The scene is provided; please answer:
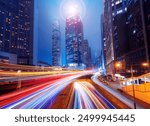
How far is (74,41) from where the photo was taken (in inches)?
220

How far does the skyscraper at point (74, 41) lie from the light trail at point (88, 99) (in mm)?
748

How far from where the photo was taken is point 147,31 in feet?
42.8

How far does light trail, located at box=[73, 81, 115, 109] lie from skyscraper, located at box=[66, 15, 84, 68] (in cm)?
75

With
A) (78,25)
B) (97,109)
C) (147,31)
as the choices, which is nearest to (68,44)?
(78,25)

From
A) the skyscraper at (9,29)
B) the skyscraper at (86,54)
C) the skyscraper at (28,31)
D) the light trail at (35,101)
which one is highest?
the skyscraper at (9,29)

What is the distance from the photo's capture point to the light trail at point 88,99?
13.4 feet

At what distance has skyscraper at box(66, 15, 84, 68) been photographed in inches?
209

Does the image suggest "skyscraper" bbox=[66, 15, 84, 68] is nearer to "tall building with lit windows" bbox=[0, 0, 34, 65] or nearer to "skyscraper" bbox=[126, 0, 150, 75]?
"tall building with lit windows" bbox=[0, 0, 34, 65]

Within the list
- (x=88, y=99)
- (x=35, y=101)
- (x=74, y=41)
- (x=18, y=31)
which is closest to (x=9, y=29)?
(x=18, y=31)

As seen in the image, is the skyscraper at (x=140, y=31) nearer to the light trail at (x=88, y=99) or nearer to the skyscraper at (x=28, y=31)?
the skyscraper at (x=28, y=31)

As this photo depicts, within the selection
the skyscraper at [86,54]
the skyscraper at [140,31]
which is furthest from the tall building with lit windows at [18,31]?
the skyscraper at [140,31]

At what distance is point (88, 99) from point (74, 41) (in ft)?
6.73

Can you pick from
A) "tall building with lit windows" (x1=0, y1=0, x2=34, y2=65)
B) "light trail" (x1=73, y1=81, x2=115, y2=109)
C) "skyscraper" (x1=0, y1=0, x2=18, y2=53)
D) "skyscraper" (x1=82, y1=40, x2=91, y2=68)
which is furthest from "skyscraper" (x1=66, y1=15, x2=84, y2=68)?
"skyscraper" (x1=0, y1=0, x2=18, y2=53)

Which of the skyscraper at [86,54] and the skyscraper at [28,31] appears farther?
the skyscraper at [28,31]
